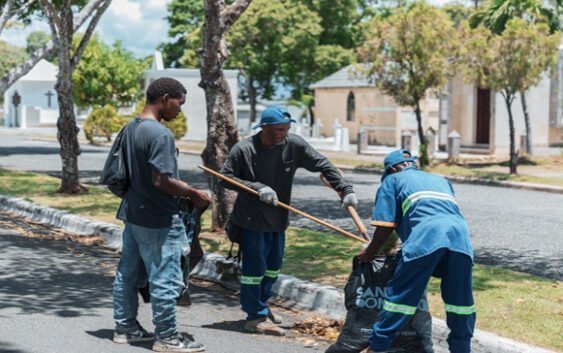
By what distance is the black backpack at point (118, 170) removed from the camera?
21.0 ft

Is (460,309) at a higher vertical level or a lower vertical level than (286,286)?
higher

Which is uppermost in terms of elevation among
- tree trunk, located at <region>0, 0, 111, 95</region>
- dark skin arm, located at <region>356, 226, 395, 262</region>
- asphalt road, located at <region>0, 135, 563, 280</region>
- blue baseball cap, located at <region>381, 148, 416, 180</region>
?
tree trunk, located at <region>0, 0, 111, 95</region>

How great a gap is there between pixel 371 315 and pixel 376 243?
1.72 feet

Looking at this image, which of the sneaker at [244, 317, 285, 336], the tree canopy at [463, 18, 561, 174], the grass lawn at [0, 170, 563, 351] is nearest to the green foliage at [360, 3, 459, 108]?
the tree canopy at [463, 18, 561, 174]

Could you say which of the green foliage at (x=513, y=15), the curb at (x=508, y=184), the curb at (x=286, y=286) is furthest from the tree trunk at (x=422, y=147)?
the curb at (x=286, y=286)

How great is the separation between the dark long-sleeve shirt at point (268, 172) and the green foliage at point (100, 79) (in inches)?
1506

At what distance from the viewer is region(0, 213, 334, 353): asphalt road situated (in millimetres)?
6590

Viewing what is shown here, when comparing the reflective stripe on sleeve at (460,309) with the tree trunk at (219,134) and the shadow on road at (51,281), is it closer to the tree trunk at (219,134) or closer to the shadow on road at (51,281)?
the shadow on road at (51,281)

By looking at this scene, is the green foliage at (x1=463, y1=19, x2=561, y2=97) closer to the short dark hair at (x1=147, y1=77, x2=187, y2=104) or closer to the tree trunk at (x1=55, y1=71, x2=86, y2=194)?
the tree trunk at (x1=55, y1=71, x2=86, y2=194)

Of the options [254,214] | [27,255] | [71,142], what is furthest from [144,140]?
[71,142]

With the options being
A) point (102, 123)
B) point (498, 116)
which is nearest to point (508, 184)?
point (498, 116)

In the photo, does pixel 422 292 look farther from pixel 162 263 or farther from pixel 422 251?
pixel 162 263

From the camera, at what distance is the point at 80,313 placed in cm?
748

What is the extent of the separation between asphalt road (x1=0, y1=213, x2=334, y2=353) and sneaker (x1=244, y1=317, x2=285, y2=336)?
71mm
